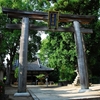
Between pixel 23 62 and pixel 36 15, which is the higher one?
pixel 36 15

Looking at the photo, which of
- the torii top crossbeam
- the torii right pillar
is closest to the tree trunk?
the torii top crossbeam

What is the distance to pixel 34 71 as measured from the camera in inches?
1526

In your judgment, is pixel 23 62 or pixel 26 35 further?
pixel 26 35

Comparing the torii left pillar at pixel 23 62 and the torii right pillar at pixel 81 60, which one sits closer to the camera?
the torii left pillar at pixel 23 62

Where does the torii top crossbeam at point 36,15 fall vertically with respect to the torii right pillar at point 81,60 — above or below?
above

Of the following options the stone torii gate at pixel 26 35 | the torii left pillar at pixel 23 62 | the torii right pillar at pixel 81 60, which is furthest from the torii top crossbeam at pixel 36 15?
the torii left pillar at pixel 23 62

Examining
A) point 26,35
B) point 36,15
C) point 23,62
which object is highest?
point 36,15

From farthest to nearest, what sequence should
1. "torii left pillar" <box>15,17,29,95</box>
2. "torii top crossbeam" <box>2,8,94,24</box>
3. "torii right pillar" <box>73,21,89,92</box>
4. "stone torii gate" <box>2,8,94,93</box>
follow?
"torii top crossbeam" <box>2,8,94,24</box> < "torii right pillar" <box>73,21,89,92</box> < "stone torii gate" <box>2,8,94,93</box> < "torii left pillar" <box>15,17,29,95</box>

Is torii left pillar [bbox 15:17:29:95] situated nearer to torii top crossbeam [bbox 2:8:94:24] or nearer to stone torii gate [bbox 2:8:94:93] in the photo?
stone torii gate [bbox 2:8:94:93]

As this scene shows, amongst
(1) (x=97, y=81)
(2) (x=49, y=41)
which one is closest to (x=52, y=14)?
(2) (x=49, y=41)

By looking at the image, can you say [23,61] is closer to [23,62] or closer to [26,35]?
[23,62]

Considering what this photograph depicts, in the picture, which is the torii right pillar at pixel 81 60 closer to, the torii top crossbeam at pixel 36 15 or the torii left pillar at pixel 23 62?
the torii top crossbeam at pixel 36 15

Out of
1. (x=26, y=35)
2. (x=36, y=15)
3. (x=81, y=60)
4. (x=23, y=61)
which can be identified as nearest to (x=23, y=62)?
(x=23, y=61)

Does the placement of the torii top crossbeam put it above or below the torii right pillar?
above
